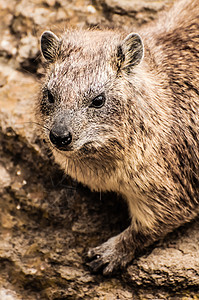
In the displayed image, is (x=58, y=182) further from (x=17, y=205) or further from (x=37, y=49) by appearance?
(x=37, y=49)

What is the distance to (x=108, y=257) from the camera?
16.8 ft

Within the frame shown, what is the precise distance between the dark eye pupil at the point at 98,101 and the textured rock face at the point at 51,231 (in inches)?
49.3

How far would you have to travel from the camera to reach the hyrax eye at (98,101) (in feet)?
13.9

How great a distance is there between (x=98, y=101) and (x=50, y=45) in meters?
0.92

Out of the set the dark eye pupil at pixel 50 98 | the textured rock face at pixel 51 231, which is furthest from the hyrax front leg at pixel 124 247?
the dark eye pupil at pixel 50 98

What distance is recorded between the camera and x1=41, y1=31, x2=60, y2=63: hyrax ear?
461cm

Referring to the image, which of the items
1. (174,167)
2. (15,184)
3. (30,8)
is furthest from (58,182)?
(30,8)

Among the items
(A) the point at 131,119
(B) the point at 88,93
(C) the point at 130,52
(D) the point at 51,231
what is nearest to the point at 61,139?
(B) the point at 88,93

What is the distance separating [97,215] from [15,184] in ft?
3.78

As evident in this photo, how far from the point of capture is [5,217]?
561 cm

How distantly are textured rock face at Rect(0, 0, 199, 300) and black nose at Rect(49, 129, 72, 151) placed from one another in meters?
1.25

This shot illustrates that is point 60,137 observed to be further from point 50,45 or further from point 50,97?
point 50,45

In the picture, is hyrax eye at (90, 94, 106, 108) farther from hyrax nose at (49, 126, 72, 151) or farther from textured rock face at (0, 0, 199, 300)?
textured rock face at (0, 0, 199, 300)

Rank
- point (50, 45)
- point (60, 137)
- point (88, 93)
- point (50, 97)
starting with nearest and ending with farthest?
point (60, 137) < point (88, 93) < point (50, 97) < point (50, 45)
